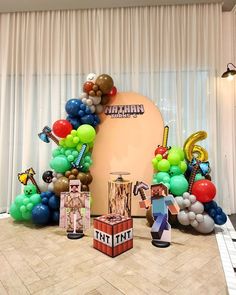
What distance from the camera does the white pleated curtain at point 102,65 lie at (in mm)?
3199

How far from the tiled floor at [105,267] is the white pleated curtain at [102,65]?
4.09 feet

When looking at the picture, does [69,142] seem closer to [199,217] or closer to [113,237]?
[113,237]

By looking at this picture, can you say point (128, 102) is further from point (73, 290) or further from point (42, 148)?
A: point (73, 290)

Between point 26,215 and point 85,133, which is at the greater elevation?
point 85,133

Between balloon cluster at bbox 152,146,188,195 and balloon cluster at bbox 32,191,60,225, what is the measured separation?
1253 mm

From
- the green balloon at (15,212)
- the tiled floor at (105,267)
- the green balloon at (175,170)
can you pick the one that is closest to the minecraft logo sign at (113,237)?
the tiled floor at (105,267)

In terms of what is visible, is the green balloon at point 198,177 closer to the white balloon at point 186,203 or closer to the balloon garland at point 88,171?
the balloon garland at point 88,171

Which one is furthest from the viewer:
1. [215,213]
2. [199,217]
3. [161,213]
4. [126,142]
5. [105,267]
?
[126,142]

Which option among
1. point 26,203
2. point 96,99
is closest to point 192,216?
point 96,99

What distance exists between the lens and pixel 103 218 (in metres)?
2.17

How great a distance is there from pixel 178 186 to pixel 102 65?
206 centimetres

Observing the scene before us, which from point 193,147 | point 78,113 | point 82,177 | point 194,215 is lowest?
point 194,215

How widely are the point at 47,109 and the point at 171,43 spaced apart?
6.78ft

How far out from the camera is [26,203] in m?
2.69
